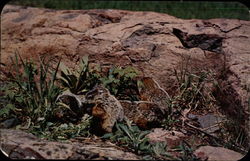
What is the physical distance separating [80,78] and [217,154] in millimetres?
1421

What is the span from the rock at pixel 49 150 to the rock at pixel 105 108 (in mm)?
329

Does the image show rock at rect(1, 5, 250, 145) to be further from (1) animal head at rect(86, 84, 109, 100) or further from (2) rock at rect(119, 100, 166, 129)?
(1) animal head at rect(86, 84, 109, 100)

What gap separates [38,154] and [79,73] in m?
1.32

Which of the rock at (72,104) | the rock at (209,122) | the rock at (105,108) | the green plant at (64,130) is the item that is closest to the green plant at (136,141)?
the rock at (105,108)

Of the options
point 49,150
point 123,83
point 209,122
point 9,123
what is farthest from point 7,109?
point 209,122

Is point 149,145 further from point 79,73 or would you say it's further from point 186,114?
point 79,73

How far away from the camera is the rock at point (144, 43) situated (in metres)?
3.89

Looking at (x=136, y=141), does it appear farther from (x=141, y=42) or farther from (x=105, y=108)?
(x=141, y=42)

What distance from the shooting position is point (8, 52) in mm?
4516

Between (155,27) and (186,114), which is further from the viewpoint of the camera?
(155,27)

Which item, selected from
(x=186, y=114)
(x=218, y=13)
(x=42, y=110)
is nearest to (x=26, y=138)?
(x=42, y=110)

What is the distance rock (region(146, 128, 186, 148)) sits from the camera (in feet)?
10.6

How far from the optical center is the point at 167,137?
3312 millimetres

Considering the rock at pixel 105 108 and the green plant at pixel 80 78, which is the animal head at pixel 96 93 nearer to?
the rock at pixel 105 108
